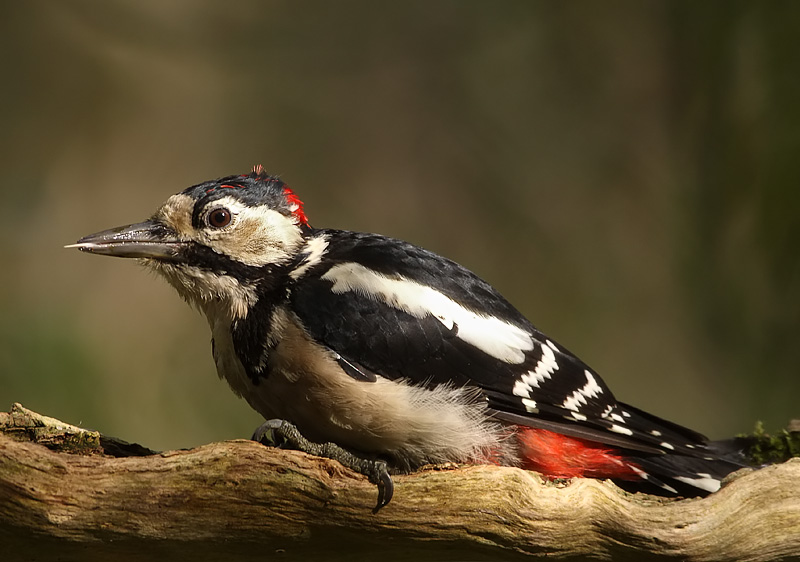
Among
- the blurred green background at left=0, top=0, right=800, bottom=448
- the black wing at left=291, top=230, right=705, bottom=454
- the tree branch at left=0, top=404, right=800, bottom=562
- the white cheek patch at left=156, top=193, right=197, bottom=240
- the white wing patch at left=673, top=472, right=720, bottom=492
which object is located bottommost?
the tree branch at left=0, top=404, right=800, bottom=562

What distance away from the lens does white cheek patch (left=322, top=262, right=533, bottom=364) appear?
1.64m

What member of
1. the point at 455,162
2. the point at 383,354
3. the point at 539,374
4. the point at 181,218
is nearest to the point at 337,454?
the point at 383,354

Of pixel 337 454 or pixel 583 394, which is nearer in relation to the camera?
pixel 337 454

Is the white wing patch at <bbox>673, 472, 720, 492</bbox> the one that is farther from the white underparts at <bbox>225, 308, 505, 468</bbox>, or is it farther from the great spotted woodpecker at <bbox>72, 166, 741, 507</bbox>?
the white underparts at <bbox>225, 308, 505, 468</bbox>

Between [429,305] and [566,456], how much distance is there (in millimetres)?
412

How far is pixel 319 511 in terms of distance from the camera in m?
→ 1.37

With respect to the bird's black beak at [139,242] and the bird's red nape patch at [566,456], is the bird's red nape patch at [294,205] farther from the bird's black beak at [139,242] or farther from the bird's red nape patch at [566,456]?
the bird's red nape patch at [566,456]

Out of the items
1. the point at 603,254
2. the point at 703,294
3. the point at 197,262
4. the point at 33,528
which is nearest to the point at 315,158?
the point at 603,254

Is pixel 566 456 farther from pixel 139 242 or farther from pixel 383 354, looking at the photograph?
pixel 139 242

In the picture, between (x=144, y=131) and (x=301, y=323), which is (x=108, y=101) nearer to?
(x=144, y=131)

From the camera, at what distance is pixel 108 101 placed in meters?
3.89

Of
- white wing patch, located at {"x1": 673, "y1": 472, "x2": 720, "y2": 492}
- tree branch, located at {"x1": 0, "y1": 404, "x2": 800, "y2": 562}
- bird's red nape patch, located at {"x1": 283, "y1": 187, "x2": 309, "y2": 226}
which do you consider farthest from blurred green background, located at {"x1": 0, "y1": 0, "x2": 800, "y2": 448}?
tree branch, located at {"x1": 0, "y1": 404, "x2": 800, "y2": 562}

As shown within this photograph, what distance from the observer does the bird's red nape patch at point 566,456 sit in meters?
1.65

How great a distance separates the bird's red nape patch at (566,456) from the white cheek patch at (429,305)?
163mm
